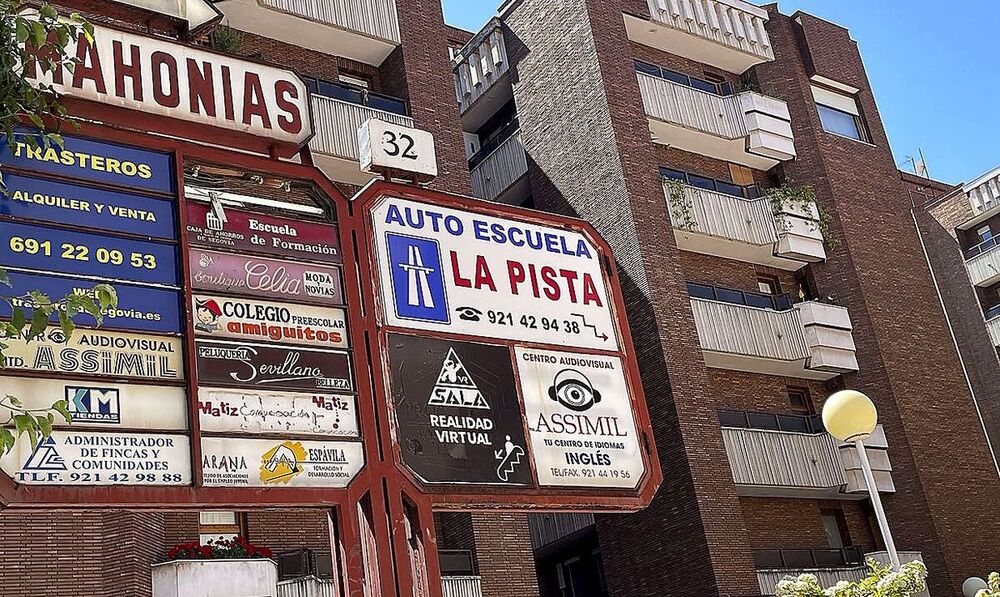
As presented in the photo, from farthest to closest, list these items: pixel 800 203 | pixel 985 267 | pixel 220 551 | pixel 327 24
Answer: pixel 985 267
pixel 800 203
pixel 327 24
pixel 220 551

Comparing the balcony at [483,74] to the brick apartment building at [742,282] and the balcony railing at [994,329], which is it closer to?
the brick apartment building at [742,282]

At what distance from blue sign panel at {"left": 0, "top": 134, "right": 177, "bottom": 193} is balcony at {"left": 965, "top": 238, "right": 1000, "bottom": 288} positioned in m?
28.4

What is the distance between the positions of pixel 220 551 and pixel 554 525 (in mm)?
11643

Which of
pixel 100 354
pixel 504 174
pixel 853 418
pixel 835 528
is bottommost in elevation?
pixel 853 418

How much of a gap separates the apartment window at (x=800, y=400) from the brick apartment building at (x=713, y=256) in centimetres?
5

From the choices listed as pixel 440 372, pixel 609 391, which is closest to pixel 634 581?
pixel 609 391

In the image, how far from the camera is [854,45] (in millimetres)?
35156

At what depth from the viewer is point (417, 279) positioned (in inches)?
436

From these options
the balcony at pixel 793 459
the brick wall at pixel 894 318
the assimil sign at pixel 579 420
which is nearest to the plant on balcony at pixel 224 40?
the assimil sign at pixel 579 420

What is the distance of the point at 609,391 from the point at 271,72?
4.68 meters

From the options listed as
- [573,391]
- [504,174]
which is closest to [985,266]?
[504,174]

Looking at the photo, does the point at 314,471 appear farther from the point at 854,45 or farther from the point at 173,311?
the point at 854,45

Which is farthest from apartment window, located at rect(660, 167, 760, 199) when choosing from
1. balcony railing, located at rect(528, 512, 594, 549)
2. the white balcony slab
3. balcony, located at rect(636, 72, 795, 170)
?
balcony railing, located at rect(528, 512, 594, 549)

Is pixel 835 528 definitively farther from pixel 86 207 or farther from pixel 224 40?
pixel 86 207
